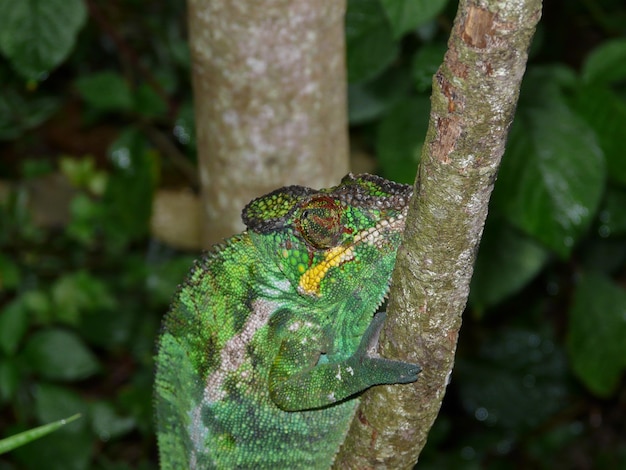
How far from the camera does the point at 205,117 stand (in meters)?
2.45

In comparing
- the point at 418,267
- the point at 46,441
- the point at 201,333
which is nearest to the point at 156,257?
the point at 46,441

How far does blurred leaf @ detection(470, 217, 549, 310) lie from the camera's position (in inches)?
130

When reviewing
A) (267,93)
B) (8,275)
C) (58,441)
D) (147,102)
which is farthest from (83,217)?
(267,93)

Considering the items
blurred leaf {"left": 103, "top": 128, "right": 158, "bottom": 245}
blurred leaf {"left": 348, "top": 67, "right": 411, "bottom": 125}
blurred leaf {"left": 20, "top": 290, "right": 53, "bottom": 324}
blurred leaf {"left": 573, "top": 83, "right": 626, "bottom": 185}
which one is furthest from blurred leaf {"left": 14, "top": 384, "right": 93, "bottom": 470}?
blurred leaf {"left": 573, "top": 83, "right": 626, "bottom": 185}

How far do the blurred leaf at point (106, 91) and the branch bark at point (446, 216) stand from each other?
223cm

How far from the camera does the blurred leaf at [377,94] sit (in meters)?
3.33

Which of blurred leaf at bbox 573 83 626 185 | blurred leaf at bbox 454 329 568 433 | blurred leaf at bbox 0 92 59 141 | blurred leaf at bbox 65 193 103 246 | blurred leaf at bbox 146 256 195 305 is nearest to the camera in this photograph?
blurred leaf at bbox 573 83 626 185

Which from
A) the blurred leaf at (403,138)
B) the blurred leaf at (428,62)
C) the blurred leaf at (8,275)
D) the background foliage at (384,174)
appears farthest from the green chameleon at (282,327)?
the blurred leaf at (8,275)

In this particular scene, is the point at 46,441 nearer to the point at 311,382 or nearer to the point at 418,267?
the point at 311,382

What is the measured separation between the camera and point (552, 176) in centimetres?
285

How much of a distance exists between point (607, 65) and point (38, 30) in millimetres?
Result: 1983

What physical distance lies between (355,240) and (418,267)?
1.33 feet

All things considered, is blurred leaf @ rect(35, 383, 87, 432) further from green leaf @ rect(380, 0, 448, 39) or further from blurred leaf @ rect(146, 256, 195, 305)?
green leaf @ rect(380, 0, 448, 39)

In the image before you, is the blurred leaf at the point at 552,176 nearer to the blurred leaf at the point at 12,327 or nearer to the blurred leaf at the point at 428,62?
the blurred leaf at the point at 428,62
